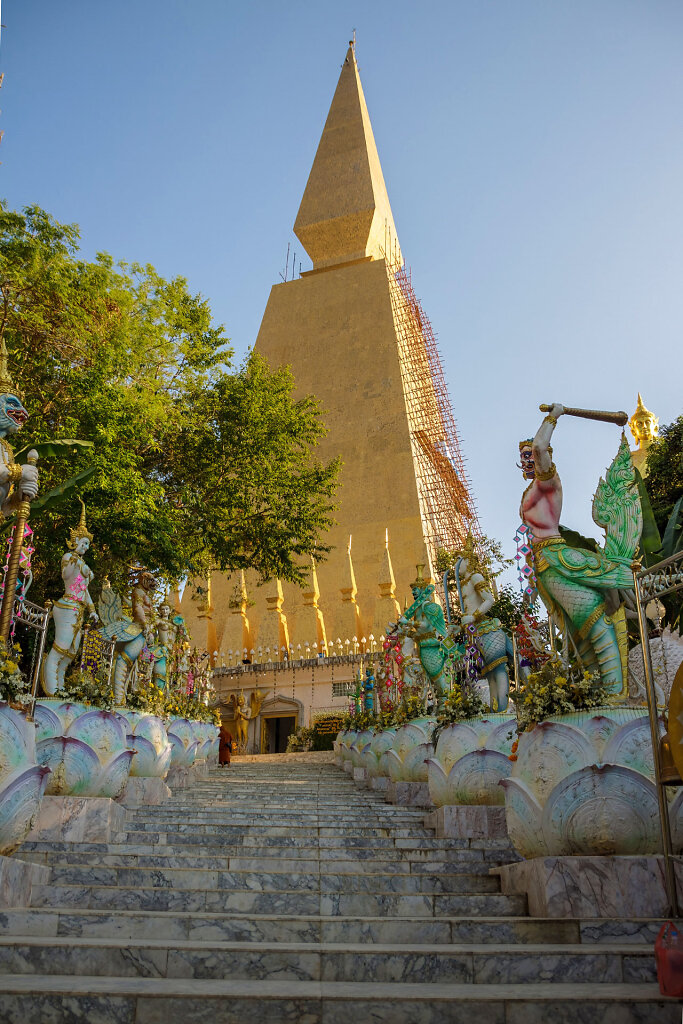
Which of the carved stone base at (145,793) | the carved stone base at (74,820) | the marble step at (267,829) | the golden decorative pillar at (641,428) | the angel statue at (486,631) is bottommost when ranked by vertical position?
the marble step at (267,829)

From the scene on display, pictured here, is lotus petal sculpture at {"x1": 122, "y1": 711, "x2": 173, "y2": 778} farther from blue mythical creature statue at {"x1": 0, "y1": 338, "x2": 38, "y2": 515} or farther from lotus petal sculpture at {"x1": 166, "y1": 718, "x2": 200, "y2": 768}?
blue mythical creature statue at {"x1": 0, "y1": 338, "x2": 38, "y2": 515}

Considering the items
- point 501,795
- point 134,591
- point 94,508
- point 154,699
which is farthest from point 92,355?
point 501,795

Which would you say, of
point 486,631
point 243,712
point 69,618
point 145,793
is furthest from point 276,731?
point 486,631

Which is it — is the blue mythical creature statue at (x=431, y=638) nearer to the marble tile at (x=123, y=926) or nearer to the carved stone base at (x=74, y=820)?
the carved stone base at (x=74, y=820)

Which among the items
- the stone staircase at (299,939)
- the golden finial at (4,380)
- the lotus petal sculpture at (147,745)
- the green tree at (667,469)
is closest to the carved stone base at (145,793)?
the lotus petal sculpture at (147,745)

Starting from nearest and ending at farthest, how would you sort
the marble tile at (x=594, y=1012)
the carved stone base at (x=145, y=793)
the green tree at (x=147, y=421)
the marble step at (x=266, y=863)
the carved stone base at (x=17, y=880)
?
1. the marble tile at (x=594, y=1012)
2. the carved stone base at (x=17, y=880)
3. the marble step at (x=266, y=863)
4. the carved stone base at (x=145, y=793)
5. the green tree at (x=147, y=421)

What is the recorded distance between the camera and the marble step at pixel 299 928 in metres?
4.36

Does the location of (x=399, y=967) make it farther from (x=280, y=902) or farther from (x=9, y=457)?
(x=9, y=457)

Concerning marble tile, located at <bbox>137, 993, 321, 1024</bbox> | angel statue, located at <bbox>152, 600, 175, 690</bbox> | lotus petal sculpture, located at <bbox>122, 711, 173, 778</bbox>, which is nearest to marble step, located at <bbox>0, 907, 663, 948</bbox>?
marble tile, located at <bbox>137, 993, 321, 1024</bbox>

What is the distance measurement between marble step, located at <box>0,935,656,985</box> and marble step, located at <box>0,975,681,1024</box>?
389 mm

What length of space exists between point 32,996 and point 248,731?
2563cm

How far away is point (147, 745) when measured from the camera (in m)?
9.10

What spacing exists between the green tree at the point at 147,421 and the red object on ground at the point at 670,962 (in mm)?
11133

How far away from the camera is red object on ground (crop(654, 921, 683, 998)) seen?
10.9 ft
